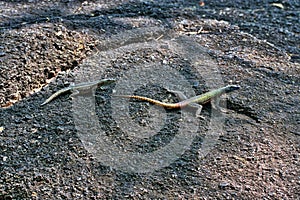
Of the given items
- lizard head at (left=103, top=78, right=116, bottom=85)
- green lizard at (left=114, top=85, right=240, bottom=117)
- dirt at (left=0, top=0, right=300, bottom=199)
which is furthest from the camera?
lizard head at (left=103, top=78, right=116, bottom=85)

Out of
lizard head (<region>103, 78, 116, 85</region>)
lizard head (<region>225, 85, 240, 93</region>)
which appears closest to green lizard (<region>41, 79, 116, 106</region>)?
lizard head (<region>103, 78, 116, 85</region>)

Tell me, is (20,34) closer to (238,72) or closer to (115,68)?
(115,68)

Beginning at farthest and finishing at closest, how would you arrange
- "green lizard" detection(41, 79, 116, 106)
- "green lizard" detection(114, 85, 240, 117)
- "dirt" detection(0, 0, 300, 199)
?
1. "green lizard" detection(41, 79, 116, 106)
2. "green lizard" detection(114, 85, 240, 117)
3. "dirt" detection(0, 0, 300, 199)

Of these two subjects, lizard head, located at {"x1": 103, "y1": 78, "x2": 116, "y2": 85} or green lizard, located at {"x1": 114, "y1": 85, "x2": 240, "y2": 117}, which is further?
lizard head, located at {"x1": 103, "y1": 78, "x2": 116, "y2": 85}

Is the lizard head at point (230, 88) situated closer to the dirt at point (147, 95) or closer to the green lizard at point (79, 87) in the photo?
the dirt at point (147, 95)

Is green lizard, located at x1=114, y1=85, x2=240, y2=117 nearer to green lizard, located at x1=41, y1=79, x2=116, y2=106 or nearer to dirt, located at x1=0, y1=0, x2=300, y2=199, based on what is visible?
dirt, located at x1=0, y1=0, x2=300, y2=199

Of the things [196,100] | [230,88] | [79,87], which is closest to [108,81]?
[79,87]

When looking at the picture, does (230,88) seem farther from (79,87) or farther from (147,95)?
(79,87)

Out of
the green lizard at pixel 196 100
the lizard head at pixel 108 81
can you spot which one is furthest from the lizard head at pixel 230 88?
the lizard head at pixel 108 81

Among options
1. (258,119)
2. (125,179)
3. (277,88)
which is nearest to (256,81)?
(277,88)
